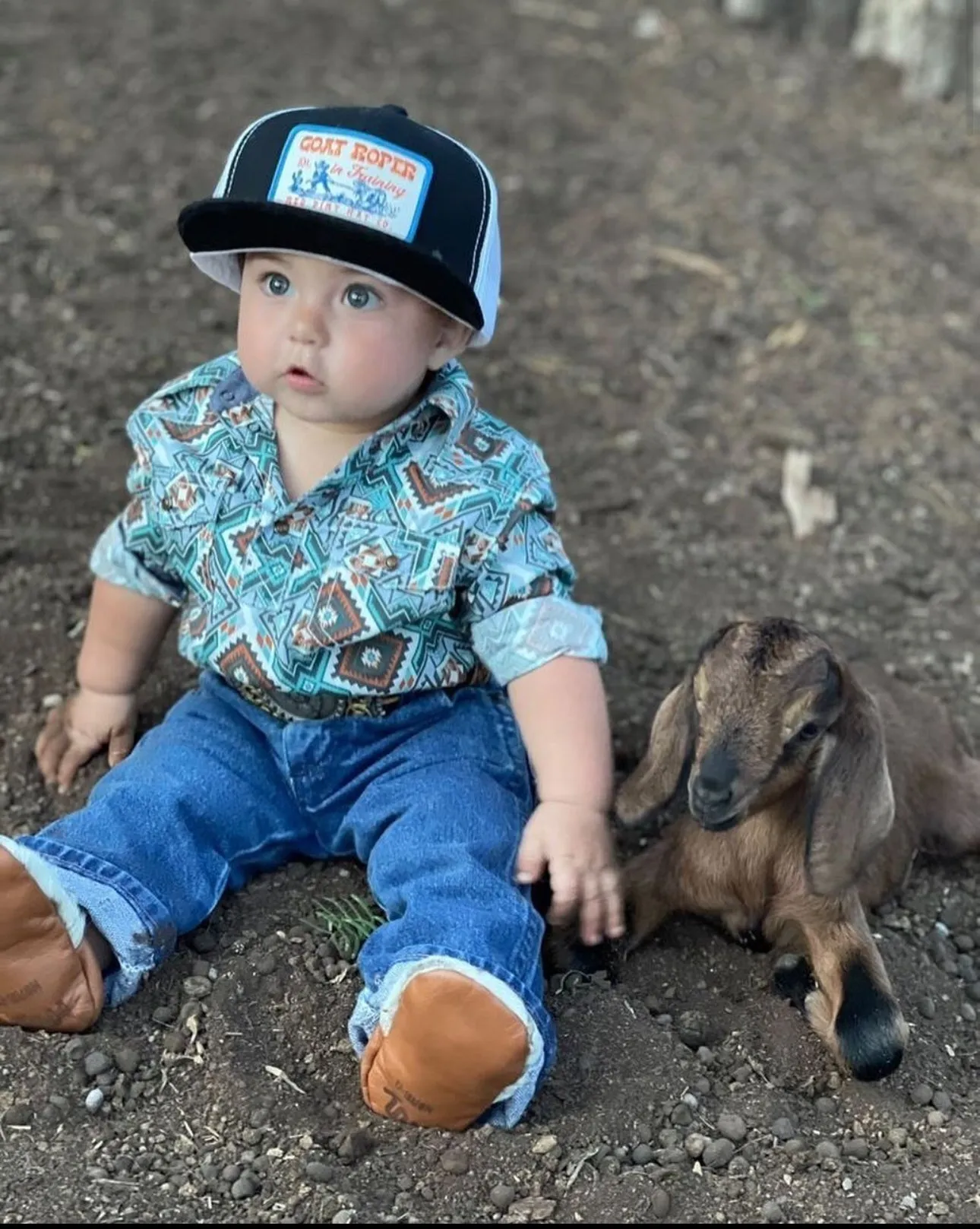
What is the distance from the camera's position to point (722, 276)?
21.0 feet

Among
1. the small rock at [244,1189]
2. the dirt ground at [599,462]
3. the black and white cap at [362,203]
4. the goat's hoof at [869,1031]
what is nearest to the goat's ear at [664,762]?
the dirt ground at [599,462]

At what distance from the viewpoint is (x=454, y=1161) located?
2832 mm

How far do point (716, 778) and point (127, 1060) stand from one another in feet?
3.76

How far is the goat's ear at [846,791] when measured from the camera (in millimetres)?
3066

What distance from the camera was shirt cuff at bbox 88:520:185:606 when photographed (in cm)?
365

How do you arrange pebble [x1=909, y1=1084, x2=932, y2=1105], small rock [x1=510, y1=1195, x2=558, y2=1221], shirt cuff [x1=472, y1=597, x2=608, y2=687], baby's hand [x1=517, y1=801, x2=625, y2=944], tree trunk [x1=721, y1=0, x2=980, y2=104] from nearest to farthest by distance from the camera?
small rock [x1=510, y1=1195, x2=558, y2=1221]
pebble [x1=909, y1=1084, x2=932, y2=1105]
baby's hand [x1=517, y1=801, x2=625, y2=944]
shirt cuff [x1=472, y1=597, x2=608, y2=687]
tree trunk [x1=721, y1=0, x2=980, y2=104]

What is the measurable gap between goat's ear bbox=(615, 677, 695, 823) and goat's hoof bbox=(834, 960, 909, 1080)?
1.59 feet

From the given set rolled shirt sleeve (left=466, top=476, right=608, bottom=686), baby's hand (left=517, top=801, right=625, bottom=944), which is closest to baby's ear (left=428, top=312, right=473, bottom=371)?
rolled shirt sleeve (left=466, top=476, right=608, bottom=686)

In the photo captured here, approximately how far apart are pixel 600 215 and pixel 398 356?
366 cm

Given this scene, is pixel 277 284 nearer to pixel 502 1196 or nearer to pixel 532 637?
pixel 532 637

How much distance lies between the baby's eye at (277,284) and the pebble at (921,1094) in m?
1.86

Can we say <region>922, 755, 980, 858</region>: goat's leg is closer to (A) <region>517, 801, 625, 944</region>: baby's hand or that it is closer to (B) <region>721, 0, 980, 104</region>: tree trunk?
(A) <region>517, 801, 625, 944</region>: baby's hand

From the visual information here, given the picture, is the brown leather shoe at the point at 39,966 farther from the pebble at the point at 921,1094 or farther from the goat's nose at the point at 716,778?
the pebble at the point at 921,1094

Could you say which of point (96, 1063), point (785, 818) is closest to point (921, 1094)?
point (785, 818)
